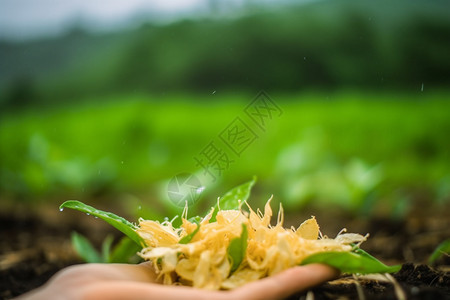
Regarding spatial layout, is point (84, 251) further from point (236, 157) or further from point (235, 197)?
point (236, 157)

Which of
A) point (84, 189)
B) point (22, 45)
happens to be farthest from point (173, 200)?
point (22, 45)

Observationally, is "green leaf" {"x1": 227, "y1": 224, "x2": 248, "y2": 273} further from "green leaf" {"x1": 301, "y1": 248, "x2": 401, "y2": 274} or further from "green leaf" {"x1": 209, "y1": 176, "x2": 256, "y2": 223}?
"green leaf" {"x1": 209, "y1": 176, "x2": 256, "y2": 223}

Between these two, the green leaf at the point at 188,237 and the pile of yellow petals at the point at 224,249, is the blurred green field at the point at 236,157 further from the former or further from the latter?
the green leaf at the point at 188,237

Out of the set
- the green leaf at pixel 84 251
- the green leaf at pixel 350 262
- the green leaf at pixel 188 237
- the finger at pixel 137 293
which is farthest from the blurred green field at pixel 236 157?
the finger at pixel 137 293

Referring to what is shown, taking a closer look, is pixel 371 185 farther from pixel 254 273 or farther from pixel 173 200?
pixel 254 273

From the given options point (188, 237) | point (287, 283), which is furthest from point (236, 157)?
point (287, 283)
